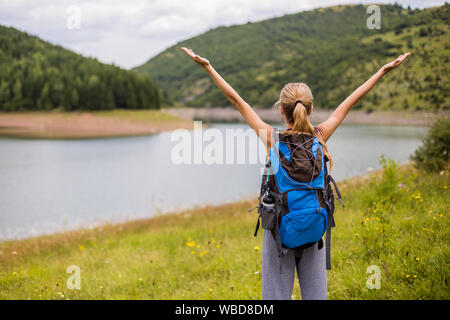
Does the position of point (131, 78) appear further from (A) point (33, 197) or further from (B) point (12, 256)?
(B) point (12, 256)

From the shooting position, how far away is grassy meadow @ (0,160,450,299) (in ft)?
12.8

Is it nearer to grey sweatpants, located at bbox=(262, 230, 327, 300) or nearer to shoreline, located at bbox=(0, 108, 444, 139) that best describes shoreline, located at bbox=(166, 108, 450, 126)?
shoreline, located at bbox=(0, 108, 444, 139)

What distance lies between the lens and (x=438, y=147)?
8438 mm

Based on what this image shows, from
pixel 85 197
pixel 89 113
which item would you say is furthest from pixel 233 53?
pixel 85 197

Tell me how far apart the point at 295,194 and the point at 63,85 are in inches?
3363

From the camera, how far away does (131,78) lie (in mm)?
92875

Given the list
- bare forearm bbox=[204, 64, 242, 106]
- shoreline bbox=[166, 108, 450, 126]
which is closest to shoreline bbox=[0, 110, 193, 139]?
shoreline bbox=[166, 108, 450, 126]

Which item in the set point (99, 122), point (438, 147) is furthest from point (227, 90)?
point (99, 122)

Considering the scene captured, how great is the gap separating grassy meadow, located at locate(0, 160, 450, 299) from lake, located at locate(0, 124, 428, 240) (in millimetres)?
1869

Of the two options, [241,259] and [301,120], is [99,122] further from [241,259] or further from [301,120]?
[301,120]

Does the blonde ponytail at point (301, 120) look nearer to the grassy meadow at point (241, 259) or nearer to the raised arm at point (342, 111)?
the raised arm at point (342, 111)

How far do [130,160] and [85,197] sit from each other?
13607 mm

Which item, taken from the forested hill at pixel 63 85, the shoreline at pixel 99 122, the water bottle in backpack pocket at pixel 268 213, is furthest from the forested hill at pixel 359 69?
the shoreline at pixel 99 122

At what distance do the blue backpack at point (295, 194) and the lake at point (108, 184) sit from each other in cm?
597
